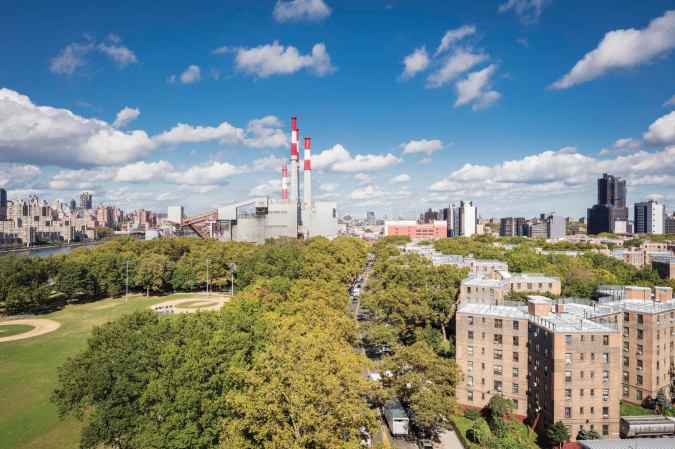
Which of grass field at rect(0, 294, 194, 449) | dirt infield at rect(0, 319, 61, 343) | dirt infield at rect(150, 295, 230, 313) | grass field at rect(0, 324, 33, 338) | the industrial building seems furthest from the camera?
the industrial building

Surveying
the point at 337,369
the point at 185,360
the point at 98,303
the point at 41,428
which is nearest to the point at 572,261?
the point at 337,369

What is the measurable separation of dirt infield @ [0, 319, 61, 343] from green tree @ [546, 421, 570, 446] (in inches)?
2671

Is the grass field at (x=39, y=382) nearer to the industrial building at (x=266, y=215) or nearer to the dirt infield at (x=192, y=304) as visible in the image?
the dirt infield at (x=192, y=304)

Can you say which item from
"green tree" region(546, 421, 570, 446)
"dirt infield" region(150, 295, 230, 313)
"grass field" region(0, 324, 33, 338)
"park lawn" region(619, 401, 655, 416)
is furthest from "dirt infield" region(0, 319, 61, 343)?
"park lawn" region(619, 401, 655, 416)

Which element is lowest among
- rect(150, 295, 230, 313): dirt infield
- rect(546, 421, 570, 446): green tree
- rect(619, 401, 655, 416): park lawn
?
rect(619, 401, 655, 416): park lawn

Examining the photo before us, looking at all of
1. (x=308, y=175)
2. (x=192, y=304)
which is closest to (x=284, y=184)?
(x=308, y=175)

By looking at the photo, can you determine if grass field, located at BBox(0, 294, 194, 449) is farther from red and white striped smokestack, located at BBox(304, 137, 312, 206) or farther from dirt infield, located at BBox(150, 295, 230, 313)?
red and white striped smokestack, located at BBox(304, 137, 312, 206)

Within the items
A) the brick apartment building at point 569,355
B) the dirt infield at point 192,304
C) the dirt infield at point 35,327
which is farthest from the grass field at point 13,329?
the brick apartment building at point 569,355

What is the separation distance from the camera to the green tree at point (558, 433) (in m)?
34.4

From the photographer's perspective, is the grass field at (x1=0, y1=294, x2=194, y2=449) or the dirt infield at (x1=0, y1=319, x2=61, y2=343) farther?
the dirt infield at (x1=0, y1=319, x2=61, y2=343)

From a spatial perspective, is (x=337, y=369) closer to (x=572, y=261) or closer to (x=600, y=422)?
(x=600, y=422)

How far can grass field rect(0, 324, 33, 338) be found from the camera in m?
61.4

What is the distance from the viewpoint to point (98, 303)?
82.8 m

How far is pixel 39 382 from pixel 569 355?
52.4 metres
